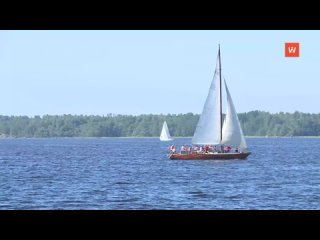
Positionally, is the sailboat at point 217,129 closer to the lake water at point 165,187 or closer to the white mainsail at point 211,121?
the white mainsail at point 211,121

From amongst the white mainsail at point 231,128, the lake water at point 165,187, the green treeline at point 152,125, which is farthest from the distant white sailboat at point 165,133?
the white mainsail at point 231,128

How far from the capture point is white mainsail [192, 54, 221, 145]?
63.0 meters

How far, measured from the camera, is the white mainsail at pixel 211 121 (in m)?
63.0

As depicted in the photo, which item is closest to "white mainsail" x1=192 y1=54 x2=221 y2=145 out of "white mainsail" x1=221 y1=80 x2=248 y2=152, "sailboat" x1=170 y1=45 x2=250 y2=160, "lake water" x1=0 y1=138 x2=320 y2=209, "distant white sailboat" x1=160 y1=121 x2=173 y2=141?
"sailboat" x1=170 y1=45 x2=250 y2=160

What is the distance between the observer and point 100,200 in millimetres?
35375

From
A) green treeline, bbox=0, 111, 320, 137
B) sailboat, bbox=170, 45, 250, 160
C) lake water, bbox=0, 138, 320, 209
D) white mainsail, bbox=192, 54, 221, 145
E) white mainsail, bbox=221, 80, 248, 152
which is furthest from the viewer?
green treeline, bbox=0, 111, 320, 137

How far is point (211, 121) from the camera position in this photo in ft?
207

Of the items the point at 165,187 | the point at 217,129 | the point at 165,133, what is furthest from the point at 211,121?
the point at 165,133

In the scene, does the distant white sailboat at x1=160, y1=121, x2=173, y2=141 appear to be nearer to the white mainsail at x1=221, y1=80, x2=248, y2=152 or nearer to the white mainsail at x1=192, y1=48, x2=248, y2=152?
the white mainsail at x1=192, y1=48, x2=248, y2=152

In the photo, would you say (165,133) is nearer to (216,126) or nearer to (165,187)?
(216,126)
